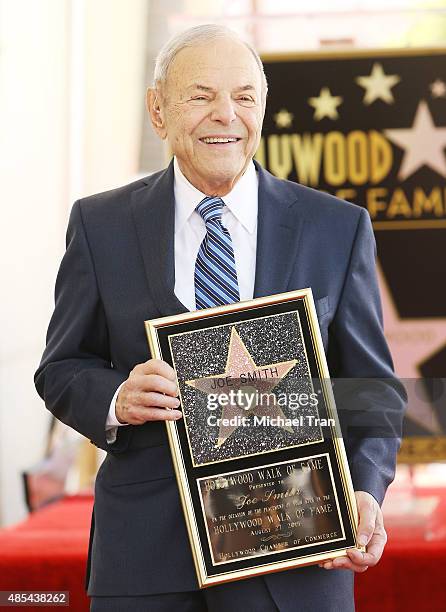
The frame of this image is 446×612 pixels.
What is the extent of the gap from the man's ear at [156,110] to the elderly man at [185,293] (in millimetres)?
18

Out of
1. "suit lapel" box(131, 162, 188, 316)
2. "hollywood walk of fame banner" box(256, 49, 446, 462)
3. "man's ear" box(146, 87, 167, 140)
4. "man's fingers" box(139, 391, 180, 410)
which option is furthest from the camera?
"hollywood walk of fame banner" box(256, 49, 446, 462)

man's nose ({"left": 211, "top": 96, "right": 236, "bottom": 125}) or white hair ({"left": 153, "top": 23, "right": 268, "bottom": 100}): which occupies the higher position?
white hair ({"left": 153, "top": 23, "right": 268, "bottom": 100})

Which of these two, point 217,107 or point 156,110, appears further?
point 156,110

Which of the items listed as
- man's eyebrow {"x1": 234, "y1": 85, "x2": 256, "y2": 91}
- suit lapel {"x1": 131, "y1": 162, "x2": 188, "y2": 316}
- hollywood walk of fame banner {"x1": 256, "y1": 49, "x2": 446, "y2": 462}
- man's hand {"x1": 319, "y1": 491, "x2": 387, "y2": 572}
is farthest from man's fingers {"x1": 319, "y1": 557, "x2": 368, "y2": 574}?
hollywood walk of fame banner {"x1": 256, "y1": 49, "x2": 446, "y2": 462}

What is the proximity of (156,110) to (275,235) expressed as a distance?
26 centimetres

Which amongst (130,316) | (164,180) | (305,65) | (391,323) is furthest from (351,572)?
(305,65)

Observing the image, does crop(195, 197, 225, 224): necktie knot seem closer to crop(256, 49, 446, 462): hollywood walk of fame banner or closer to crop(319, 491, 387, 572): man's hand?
crop(319, 491, 387, 572): man's hand

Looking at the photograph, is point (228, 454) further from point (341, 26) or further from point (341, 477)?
point (341, 26)

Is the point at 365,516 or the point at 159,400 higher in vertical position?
the point at 159,400

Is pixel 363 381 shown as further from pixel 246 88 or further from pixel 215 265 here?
pixel 246 88

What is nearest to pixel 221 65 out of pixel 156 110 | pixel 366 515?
pixel 156 110

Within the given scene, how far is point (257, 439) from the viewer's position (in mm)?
1144

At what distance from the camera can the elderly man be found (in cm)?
120

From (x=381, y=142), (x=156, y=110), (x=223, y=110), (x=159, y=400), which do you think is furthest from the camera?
(x=381, y=142)
